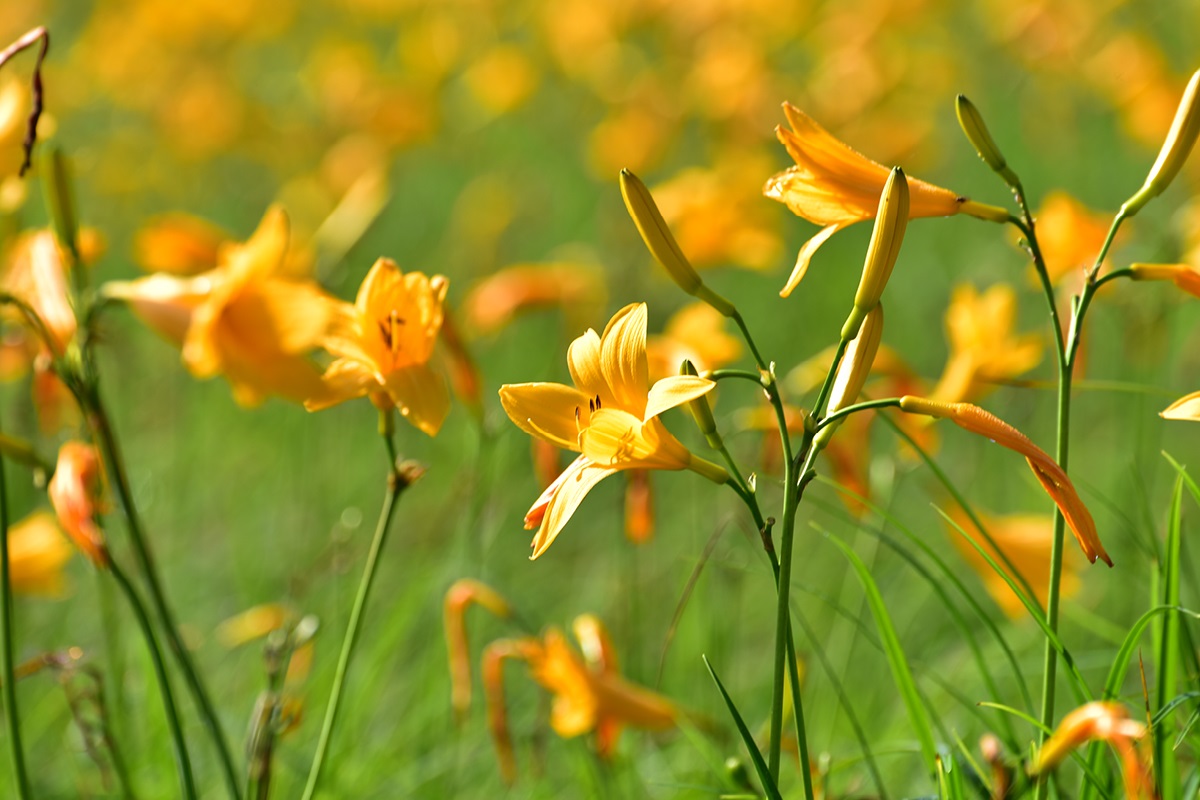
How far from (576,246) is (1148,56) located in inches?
99.0

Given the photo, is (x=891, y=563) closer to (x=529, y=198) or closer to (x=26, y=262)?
(x=26, y=262)

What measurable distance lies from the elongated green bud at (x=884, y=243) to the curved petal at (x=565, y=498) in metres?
0.26

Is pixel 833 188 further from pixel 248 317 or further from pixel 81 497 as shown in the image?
pixel 81 497

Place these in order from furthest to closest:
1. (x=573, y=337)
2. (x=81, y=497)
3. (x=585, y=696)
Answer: (x=573, y=337) < (x=585, y=696) < (x=81, y=497)

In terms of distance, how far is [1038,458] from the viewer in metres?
1.11

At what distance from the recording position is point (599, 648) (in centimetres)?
188

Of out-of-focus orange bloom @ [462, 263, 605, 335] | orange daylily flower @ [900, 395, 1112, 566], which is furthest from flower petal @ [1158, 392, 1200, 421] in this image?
out-of-focus orange bloom @ [462, 263, 605, 335]

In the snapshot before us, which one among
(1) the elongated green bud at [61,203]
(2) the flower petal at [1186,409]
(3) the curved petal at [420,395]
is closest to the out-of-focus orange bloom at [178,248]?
(1) the elongated green bud at [61,203]

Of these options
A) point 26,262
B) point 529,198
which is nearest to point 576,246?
point 529,198

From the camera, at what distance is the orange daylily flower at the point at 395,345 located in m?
1.48

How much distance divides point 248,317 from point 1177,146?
117 centimetres

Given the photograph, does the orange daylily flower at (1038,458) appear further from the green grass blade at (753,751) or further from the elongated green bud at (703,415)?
the green grass blade at (753,751)

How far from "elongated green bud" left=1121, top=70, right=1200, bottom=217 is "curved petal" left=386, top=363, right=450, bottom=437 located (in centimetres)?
76

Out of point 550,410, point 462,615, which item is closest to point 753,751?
point 550,410
